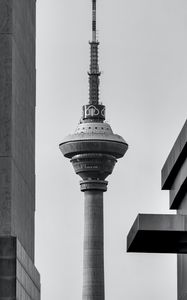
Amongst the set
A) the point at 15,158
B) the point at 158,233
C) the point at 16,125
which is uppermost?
the point at 16,125

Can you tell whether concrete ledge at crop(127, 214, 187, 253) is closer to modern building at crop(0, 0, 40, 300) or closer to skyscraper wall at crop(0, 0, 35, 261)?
modern building at crop(0, 0, 40, 300)

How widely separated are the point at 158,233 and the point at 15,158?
131 ft

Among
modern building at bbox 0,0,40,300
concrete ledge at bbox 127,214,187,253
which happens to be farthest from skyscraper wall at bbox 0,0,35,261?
concrete ledge at bbox 127,214,187,253

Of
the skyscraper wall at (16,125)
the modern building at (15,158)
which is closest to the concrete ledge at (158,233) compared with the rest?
the modern building at (15,158)

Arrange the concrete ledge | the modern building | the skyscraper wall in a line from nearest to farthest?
the concrete ledge < the modern building < the skyscraper wall

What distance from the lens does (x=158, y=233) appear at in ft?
178

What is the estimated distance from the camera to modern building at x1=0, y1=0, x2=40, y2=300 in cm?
8781

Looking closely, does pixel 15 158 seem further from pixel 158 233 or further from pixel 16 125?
pixel 158 233

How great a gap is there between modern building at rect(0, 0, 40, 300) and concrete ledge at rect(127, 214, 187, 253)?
28.3 metres

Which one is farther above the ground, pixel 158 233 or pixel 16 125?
pixel 16 125

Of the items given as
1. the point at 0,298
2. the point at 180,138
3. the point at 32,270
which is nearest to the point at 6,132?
the point at 0,298

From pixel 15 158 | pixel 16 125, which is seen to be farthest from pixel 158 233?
pixel 16 125

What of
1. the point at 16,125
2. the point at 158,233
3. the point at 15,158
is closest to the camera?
the point at 158,233

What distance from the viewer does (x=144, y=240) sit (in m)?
57.1
